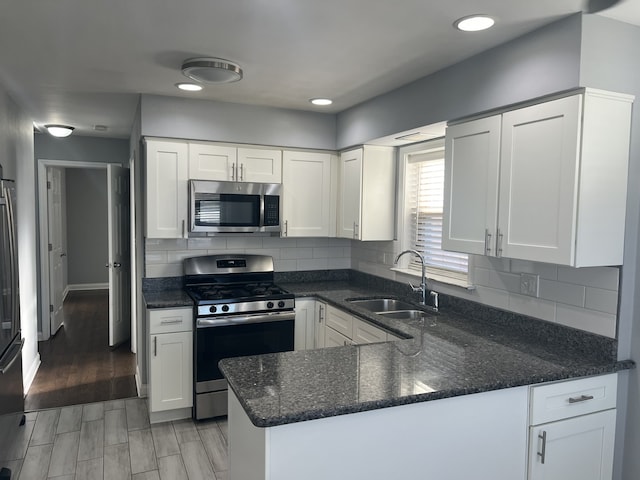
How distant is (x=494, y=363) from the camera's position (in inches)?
80.3

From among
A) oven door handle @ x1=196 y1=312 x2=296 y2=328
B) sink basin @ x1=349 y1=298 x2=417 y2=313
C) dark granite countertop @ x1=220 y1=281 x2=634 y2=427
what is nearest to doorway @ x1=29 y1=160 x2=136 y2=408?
oven door handle @ x1=196 y1=312 x2=296 y2=328

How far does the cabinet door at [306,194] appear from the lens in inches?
154

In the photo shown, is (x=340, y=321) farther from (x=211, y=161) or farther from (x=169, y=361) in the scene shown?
(x=211, y=161)

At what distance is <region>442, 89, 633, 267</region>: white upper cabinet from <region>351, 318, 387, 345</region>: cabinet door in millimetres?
830

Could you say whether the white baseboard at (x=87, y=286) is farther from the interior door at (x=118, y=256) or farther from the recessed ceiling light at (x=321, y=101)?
the recessed ceiling light at (x=321, y=101)

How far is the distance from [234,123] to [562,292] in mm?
2567

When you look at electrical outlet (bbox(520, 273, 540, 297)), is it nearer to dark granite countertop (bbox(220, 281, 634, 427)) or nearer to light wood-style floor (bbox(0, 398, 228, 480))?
dark granite countertop (bbox(220, 281, 634, 427))

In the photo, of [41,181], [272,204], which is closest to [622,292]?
[272,204]

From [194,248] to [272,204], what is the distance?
0.75m

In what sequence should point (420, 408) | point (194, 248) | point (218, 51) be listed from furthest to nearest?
1. point (194, 248)
2. point (218, 51)
3. point (420, 408)

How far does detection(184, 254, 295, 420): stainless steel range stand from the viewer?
10.9 feet

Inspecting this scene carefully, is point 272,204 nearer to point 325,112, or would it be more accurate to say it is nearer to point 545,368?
point 325,112

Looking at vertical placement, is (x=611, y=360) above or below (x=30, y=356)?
above

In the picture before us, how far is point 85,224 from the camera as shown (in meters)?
8.57
